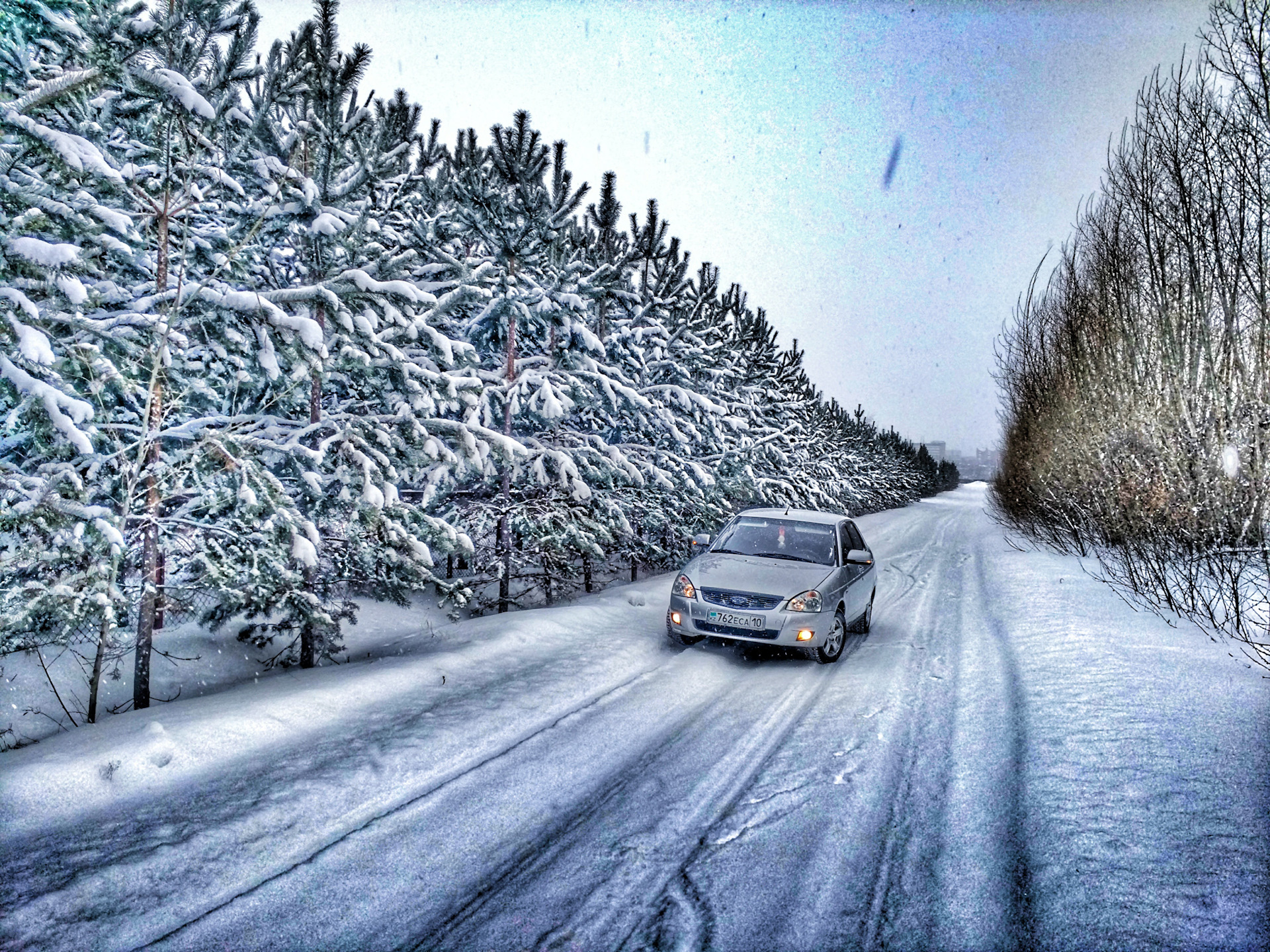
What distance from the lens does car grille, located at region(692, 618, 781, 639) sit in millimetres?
6938

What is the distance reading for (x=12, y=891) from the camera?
303 cm

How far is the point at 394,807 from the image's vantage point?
3.90 metres

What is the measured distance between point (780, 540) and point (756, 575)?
1172mm

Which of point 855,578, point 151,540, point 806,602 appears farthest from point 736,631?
point 151,540

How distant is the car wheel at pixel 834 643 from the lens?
720cm

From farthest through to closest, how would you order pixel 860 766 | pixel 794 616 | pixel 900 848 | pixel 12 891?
1. pixel 794 616
2. pixel 860 766
3. pixel 900 848
4. pixel 12 891

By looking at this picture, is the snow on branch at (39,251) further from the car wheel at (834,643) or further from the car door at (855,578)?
the car door at (855,578)

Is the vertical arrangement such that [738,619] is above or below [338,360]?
below

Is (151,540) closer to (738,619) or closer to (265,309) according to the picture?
(265,309)

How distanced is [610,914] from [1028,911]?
196 centimetres

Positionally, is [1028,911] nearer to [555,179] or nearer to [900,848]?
[900,848]

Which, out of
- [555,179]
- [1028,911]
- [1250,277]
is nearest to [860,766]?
[1028,911]

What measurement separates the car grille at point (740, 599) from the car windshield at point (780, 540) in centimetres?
116

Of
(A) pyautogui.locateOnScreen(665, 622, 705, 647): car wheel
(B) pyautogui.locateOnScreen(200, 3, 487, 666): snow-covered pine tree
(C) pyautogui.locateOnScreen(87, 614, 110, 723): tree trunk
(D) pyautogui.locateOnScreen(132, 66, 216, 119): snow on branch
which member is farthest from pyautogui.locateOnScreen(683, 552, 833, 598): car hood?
(D) pyautogui.locateOnScreen(132, 66, 216, 119): snow on branch
